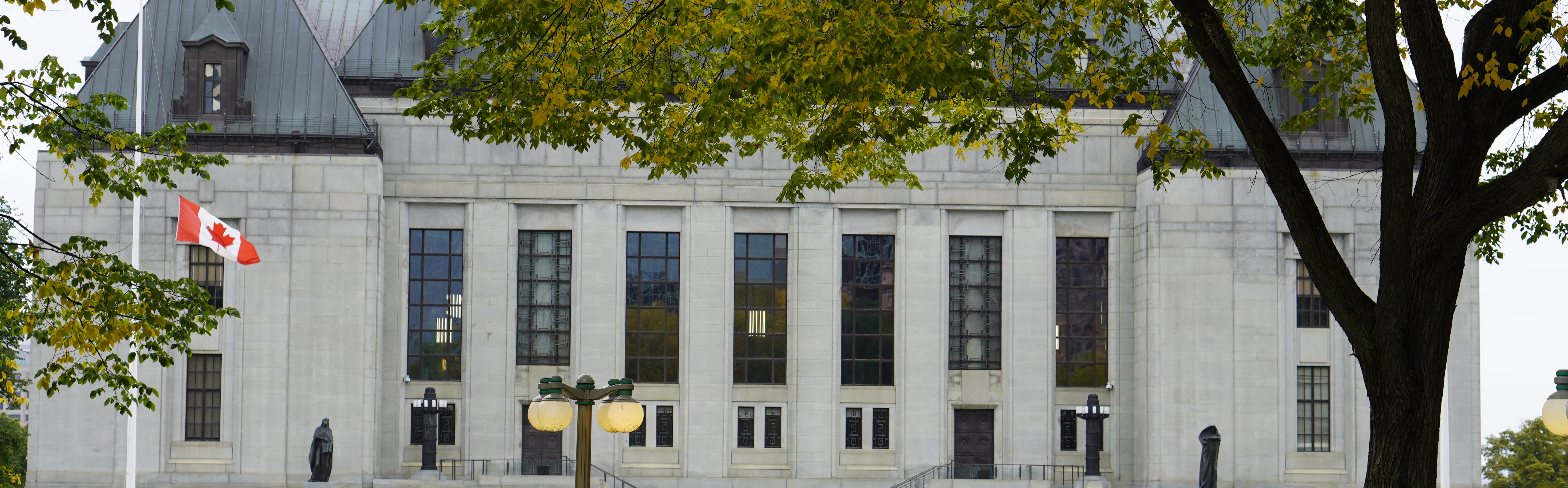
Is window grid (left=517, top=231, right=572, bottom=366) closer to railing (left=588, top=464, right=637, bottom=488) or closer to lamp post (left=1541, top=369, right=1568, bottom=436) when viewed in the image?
railing (left=588, top=464, right=637, bottom=488)

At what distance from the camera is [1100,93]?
13.4 m

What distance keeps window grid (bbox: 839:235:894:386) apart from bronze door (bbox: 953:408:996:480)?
8.41 ft

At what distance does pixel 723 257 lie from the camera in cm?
4247

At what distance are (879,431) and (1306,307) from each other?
13.9 meters

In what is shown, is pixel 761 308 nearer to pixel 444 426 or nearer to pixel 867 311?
pixel 867 311

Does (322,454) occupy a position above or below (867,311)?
below

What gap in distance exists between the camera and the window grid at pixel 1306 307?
1672 inches

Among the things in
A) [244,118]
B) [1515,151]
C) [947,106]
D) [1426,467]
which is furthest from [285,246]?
[1426,467]

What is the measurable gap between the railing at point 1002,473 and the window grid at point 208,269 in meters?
21.4

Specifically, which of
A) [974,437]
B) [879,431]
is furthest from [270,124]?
[974,437]

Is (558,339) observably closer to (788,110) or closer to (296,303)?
(296,303)

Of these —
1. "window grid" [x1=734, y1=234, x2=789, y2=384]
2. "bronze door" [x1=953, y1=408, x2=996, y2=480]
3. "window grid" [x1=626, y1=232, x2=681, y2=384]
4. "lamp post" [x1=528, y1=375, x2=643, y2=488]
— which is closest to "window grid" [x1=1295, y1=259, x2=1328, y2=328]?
"bronze door" [x1=953, y1=408, x2=996, y2=480]

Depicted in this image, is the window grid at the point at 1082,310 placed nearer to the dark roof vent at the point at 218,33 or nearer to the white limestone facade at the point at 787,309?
the white limestone facade at the point at 787,309

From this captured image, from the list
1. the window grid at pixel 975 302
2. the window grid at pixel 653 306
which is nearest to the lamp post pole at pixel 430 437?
the window grid at pixel 653 306
